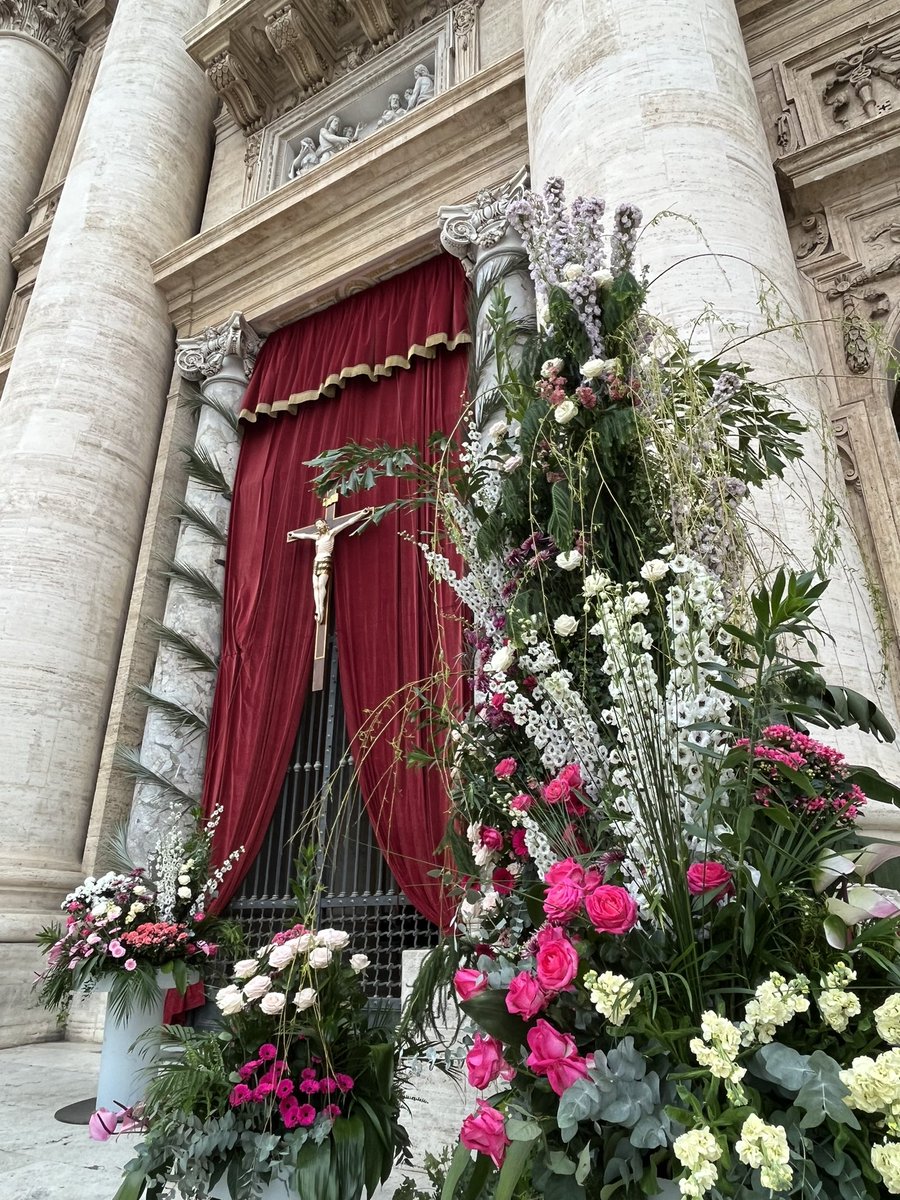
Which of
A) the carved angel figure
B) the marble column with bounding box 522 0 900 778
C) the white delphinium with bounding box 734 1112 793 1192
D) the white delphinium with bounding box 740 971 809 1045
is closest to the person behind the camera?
the white delphinium with bounding box 734 1112 793 1192

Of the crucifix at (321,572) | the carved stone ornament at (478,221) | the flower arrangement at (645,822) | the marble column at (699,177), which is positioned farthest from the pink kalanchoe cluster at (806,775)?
the carved stone ornament at (478,221)

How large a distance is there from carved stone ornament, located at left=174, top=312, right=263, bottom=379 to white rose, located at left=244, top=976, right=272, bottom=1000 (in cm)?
561

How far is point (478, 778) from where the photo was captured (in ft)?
4.98

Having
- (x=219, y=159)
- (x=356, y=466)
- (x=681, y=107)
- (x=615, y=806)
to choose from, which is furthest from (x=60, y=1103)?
(x=219, y=159)

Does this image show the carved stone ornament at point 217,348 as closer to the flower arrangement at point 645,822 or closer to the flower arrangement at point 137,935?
the flower arrangement at point 137,935

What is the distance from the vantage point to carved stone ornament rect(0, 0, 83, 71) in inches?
390

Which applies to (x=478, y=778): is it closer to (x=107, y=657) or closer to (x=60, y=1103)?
(x=60, y=1103)

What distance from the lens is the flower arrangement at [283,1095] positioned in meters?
1.41

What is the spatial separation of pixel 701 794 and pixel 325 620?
13.1 feet

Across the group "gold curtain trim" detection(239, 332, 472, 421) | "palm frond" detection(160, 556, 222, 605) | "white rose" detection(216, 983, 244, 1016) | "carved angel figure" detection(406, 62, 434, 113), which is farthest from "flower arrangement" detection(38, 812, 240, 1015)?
"carved angel figure" detection(406, 62, 434, 113)

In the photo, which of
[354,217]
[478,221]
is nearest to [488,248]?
[478,221]

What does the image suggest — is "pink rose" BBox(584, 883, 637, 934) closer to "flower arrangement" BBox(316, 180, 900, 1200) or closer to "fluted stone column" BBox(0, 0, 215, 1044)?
"flower arrangement" BBox(316, 180, 900, 1200)

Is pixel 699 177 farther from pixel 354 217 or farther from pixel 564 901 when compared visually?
pixel 354 217

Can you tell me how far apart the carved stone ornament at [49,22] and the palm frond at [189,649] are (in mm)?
9362
